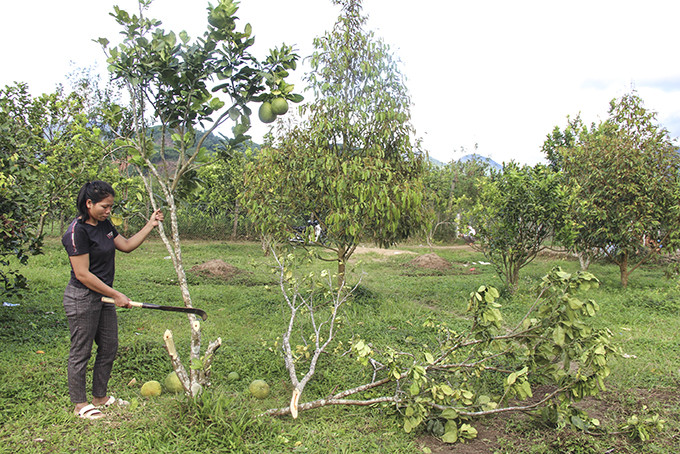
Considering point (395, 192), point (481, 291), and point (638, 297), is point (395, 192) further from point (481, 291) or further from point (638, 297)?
point (638, 297)

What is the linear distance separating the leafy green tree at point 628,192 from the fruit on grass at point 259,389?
7387 millimetres

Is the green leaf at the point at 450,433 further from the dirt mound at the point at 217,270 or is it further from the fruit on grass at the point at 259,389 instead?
the dirt mound at the point at 217,270

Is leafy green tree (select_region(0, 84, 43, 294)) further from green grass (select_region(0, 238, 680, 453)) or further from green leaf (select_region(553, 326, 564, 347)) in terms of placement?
green leaf (select_region(553, 326, 564, 347))

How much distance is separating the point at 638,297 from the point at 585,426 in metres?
6.10

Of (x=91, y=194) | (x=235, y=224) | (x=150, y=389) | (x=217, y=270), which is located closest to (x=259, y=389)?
(x=150, y=389)

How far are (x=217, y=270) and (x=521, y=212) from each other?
6305 millimetres

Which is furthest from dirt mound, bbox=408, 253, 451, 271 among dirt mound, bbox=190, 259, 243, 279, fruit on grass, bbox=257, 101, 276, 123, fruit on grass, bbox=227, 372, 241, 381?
fruit on grass, bbox=257, 101, 276, 123

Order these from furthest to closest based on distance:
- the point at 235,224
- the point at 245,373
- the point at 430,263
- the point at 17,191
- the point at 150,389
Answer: the point at 235,224 < the point at 430,263 < the point at 17,191 < the point at 245,373 < the point at 150,389

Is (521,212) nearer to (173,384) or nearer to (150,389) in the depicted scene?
(173,384)

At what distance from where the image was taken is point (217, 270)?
396 inches

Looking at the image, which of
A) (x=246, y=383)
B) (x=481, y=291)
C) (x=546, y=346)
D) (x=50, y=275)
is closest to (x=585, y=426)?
(x=546, y=346)

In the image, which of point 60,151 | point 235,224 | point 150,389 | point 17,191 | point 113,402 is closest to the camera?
point 113,402

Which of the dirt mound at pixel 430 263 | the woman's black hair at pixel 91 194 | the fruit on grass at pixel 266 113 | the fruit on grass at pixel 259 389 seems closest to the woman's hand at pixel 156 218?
the woman's black hair at pixel 91 194

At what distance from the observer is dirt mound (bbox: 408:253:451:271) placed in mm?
12486
